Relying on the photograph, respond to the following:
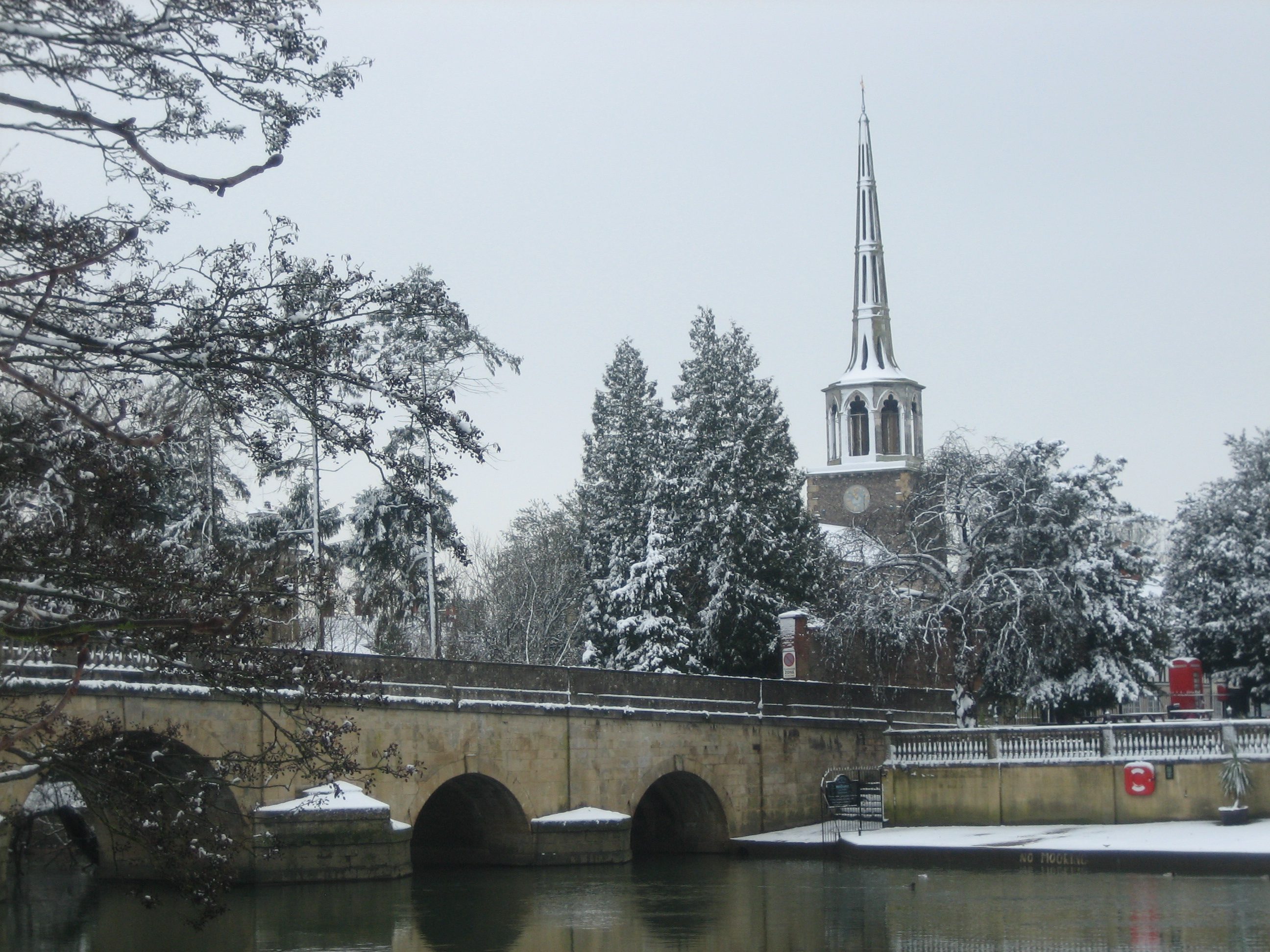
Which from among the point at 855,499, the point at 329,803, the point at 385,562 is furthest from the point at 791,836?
the point at 855,499

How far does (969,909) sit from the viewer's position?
66.3 feet

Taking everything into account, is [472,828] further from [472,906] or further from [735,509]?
[735,509]

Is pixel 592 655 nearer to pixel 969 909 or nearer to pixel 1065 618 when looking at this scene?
pixel 1065 618

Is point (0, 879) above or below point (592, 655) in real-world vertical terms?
below

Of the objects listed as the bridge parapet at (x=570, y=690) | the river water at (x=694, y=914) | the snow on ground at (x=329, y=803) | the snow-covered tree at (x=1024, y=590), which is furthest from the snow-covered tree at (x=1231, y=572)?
the snow on ground at (x=329, y=803)

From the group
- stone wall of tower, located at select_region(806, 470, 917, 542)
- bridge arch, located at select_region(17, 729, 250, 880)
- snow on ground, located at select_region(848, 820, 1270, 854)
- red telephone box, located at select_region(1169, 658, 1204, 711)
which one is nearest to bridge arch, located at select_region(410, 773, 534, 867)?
snow on ground, located at select_region(848, 820, 1270, 854)

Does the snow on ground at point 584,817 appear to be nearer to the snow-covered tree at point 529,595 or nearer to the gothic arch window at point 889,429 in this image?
the snow-covered tree at point 529,595

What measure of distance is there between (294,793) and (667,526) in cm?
1821

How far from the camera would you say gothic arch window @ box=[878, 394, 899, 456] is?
69.8m

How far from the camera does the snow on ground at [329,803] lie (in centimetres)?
2325

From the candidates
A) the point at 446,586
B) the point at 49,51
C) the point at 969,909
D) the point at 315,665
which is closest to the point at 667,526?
the point at 446,586

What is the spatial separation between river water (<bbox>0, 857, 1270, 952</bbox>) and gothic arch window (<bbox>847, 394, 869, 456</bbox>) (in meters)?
45.0

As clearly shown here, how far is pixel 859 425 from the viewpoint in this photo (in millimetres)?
70812

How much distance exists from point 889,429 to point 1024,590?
3802 centimetres
